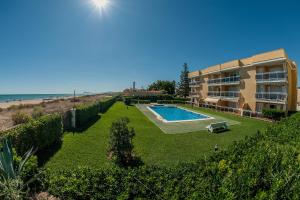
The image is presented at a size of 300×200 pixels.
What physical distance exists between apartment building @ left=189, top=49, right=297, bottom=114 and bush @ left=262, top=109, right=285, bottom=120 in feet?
3.51

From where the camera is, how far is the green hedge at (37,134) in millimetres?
9547

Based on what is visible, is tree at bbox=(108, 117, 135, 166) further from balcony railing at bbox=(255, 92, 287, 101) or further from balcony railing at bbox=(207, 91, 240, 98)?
balcony railing at bbox=(207, 91, 240, 98)

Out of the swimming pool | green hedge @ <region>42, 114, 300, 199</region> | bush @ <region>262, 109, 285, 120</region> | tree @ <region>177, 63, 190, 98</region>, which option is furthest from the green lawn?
tree @ <region>177, 63, 190, 98</region>

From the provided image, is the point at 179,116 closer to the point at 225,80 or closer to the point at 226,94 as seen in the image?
the point at 226,94

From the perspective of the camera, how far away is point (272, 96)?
27.4 meters

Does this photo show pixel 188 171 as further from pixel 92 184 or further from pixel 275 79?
pixel 275 79

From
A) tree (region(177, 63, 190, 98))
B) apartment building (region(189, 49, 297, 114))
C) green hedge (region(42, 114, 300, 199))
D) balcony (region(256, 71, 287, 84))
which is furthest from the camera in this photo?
tree (region(177, 63, 190, 98))

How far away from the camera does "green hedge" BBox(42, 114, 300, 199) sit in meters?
3.44

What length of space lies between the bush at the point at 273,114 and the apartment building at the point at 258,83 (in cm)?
107

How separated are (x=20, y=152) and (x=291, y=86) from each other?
3483cm

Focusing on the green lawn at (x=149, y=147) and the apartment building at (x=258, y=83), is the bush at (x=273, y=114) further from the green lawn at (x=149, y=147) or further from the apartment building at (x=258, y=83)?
the green lawn at (x=149, y=147)

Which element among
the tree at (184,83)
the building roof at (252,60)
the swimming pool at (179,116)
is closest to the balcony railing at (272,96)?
the building roof at (252,60)

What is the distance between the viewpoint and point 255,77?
30.4m

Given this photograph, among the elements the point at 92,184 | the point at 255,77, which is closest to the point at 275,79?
the point at 255,77
